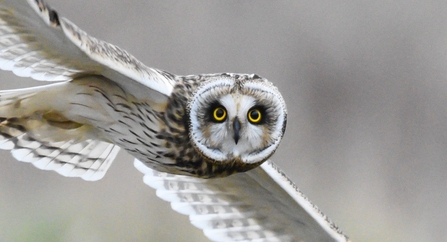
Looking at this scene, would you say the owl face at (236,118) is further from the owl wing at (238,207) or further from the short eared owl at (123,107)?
the owl wing at (238,207)

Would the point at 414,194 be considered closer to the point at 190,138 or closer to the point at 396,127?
the point at 396,127

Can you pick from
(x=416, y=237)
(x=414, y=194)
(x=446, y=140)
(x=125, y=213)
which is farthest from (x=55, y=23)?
(x=446, y=140)

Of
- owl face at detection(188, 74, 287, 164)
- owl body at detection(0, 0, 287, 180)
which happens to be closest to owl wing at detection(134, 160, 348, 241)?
owl body at detection(0, 0, 287, 180)

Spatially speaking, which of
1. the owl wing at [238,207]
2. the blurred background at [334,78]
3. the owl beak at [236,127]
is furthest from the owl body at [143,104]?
the blurred background at [334,78]

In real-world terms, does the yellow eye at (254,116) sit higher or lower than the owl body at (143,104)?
higher

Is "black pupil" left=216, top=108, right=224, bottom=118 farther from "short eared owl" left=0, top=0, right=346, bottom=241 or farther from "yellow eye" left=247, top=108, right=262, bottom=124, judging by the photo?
"yellow eye" left=247, top=108, right=262, bottom=124

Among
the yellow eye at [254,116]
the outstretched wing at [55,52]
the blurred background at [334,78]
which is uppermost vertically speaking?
the blurred background at [334,78]
